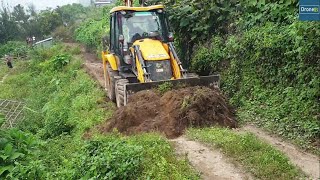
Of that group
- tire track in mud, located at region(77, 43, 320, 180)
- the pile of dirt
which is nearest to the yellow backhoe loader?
the pile of dirt

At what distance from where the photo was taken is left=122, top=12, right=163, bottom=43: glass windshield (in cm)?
1115

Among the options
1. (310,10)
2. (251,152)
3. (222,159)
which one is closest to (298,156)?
(251,152)

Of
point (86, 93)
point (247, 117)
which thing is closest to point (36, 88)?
point (86, 93)

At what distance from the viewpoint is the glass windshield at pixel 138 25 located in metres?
11.1

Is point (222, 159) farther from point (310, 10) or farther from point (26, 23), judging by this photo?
point (26, 23)

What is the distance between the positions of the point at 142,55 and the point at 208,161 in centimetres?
434

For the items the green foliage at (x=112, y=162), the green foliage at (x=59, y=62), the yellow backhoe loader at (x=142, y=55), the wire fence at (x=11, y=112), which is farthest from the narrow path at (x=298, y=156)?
the green foliage at (x=59, y=62)

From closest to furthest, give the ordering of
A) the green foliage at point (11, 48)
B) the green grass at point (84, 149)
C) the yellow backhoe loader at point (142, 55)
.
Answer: the green grass at point (84, 149)
the yellow backhoe loader at point (142, 55)
the green foliage at point (11, 48)

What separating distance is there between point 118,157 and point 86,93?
8241mm

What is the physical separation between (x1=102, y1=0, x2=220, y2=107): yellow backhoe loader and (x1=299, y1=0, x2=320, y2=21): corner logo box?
4236 mm

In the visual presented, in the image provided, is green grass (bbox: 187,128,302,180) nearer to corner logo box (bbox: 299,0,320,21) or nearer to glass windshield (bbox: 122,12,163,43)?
corner logo box (bbox: 299,0,320,21)

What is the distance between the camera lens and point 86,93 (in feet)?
47.2

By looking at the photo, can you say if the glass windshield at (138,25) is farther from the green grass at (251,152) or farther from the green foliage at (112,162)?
the green foliage at (112,162)

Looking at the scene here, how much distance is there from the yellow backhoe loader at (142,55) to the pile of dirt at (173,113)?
63 cm
